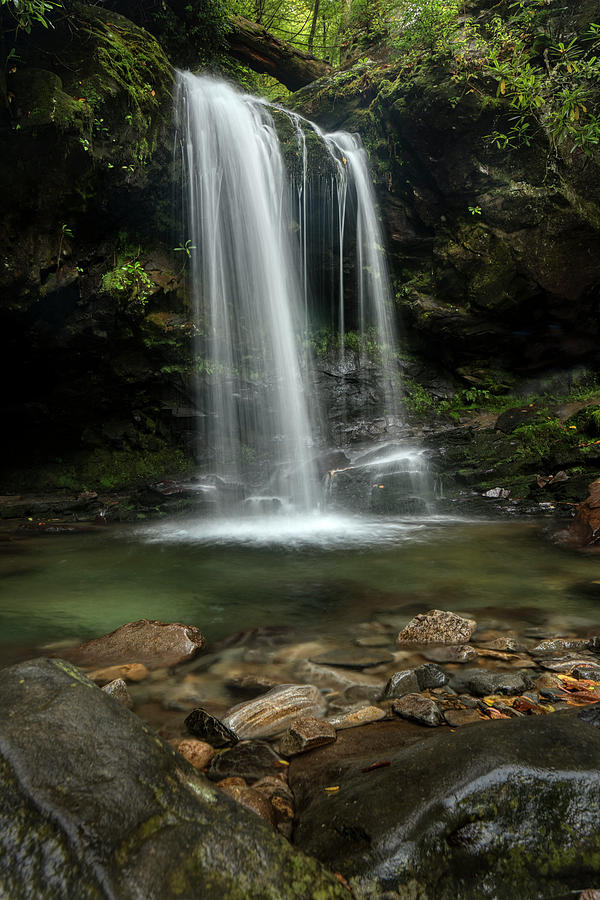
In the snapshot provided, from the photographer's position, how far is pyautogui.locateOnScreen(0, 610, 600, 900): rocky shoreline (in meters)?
1.15

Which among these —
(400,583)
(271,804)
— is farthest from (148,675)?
(400,583)

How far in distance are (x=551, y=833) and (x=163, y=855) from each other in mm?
977

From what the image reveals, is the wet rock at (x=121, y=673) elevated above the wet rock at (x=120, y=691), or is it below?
below

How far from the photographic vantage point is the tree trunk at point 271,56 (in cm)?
1287

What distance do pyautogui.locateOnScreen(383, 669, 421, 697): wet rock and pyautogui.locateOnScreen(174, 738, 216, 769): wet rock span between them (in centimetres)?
97

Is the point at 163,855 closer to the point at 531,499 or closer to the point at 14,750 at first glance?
the point at 14,750

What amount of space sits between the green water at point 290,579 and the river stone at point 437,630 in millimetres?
503

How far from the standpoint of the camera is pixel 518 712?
2.26 meters

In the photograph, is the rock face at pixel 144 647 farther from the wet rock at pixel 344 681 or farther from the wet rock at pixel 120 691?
the wet rock at pixel 344 681

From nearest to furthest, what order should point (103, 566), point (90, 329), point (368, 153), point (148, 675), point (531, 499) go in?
1. point (148, 675)
2. point (103, 566)
3. point (531, 499)
4. point (90, 329)
5. point (368, 153)

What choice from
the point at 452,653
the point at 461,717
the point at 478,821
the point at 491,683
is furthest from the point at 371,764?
the point at 452,653

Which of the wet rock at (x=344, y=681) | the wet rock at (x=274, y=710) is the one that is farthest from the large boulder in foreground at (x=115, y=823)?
the wet rock at (x=344, y=681)

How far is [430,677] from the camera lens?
103 inches

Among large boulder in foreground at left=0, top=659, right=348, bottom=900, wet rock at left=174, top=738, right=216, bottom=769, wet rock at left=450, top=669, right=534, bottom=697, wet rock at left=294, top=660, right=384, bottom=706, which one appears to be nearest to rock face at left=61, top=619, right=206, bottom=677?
wet rock at left=294, top=660, right=384, bottom=706
